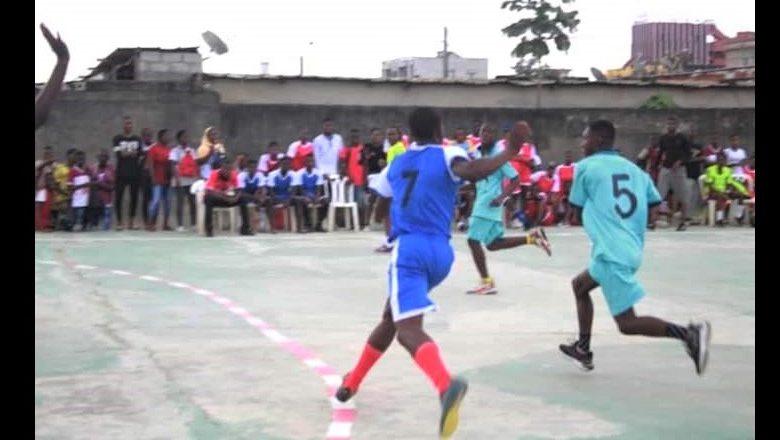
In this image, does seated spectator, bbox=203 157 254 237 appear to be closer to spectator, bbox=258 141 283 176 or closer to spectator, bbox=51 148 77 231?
spectator, bbox=258 141 283 176

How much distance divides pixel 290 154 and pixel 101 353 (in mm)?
13048

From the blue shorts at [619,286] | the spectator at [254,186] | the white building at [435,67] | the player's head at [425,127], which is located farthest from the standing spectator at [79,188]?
the white building at [435,67]

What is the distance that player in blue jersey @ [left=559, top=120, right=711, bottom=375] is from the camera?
7.38 meters

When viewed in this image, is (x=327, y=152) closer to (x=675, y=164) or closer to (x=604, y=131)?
(x=675, y=164)

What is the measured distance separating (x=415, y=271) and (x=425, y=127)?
33.0 inches

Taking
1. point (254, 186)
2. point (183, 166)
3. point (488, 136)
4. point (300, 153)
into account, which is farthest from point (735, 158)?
point (488, 136)

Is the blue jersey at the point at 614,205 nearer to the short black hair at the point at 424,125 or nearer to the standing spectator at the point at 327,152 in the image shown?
the short black hair at the point at 424,125

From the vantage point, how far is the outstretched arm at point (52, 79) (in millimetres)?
5809

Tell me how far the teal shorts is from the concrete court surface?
2.11ft

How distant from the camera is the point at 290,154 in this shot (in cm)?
2145

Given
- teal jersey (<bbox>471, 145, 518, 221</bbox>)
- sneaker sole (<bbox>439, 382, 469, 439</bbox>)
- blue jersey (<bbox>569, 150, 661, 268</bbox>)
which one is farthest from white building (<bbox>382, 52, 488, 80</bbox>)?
sneaker sole (<bbox>439, 382, 469, 439</bbox>)

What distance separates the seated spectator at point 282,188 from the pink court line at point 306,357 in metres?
6.95

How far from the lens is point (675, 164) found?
Answer: 73.0ft

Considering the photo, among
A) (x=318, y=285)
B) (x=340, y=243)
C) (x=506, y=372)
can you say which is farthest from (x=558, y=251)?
(x=506, y=372)
